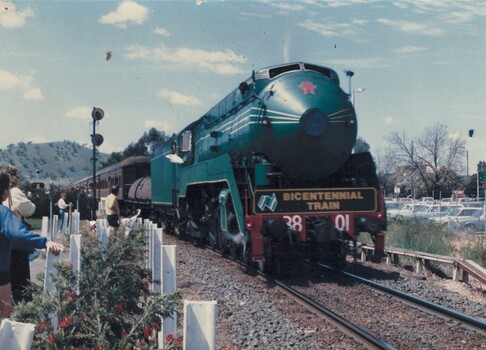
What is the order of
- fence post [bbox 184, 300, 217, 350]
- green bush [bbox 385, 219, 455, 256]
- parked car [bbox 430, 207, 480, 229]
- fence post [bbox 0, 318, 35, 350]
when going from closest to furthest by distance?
fence post [bbox 0, 318, 35, 350] < fence post [bbox 184, 300, 217, 350] < green bush [bbox 385, 219, 455, 256] < parked car [bbox 430, 207, 480, 229]

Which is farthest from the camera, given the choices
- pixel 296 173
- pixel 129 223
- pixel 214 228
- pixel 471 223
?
pixel 471 223

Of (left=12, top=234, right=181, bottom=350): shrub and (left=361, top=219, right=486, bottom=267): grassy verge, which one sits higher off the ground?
(left=12, top=234, right=181, bottom=350): shrub

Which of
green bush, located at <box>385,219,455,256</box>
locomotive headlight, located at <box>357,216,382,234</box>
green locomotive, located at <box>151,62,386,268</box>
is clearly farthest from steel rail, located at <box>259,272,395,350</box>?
green bush, located at <box>385,219,455,256</box>

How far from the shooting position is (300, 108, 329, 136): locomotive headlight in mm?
10141

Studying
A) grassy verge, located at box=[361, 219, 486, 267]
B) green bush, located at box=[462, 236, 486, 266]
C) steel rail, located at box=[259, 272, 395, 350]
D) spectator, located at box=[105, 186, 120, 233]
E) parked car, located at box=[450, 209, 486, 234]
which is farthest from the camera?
parked car, located at box=[450, 209, 486, 234]

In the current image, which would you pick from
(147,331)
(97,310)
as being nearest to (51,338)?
(97,310)

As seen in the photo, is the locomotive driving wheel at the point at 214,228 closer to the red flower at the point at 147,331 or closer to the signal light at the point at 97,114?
the signal light at the point at 97,114

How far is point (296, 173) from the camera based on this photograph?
1066 cm

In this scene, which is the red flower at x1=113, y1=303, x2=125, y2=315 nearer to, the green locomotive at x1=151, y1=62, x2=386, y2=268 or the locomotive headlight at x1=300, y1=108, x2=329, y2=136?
the green locomotive at x1=151, y1=62, x2=386, y2=268

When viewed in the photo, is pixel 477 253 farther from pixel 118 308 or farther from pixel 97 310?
pixel 97 310

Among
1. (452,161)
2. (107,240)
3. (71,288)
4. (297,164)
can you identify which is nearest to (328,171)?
(297,164)

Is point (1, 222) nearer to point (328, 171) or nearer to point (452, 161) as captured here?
point (328, 171)

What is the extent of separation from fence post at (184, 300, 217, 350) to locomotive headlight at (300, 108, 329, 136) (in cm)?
751

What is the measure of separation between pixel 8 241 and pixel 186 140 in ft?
39.5
